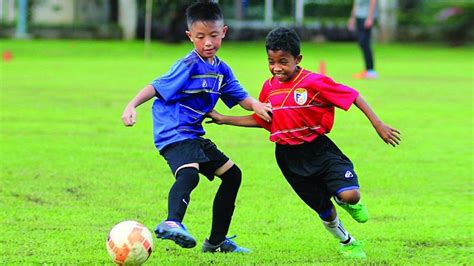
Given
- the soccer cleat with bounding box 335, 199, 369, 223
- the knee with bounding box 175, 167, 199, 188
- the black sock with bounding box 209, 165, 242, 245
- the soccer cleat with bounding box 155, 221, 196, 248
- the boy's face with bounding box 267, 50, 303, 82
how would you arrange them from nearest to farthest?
1. the soccer cleat with bounding box 155, 221, 196, 248
2. the knee with bounding box 175, 167, 199, 188
3. the boy's face with bounding box 267, 50, 303, 82
4. the soccer cleat with bounding box 335, 199, 369, 223
5. the black sock with bounding box 209, 165, 242, 245

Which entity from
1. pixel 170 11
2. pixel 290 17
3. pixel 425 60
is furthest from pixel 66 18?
pixel 425 60

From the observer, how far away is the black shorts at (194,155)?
5.73m

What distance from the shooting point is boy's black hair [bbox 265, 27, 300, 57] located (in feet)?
19.2

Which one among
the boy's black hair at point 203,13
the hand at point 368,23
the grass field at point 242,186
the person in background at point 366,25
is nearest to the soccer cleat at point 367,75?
the person in background at point 366,25

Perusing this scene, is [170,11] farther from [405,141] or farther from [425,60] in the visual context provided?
[405,141]

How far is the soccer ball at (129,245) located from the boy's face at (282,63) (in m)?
1.33

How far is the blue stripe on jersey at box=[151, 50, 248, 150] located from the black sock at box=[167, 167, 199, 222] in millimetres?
241

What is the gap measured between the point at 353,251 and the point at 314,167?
601mm

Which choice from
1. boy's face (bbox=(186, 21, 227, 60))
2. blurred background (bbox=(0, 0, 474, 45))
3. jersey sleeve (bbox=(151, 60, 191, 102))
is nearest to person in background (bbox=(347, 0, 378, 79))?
boy's face (bbox=(186, 21, 227, 60))

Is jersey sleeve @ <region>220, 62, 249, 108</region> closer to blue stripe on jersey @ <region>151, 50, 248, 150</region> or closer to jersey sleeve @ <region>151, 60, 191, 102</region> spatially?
blue stripe on jersey @ <region>151, 50, 248, 150</region>

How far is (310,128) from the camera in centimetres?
598

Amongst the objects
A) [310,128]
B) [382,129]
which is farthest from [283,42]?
[382,129]

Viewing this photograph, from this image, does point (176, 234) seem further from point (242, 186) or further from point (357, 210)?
point (242, 186)

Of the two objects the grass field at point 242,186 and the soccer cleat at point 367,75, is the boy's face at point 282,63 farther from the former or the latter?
the soccer cleat at point 367,75
